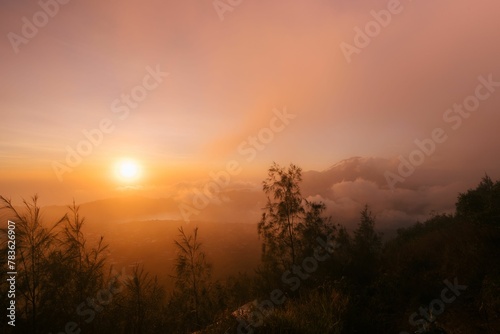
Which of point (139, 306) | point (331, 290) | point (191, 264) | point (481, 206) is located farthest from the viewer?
point (191, 264)

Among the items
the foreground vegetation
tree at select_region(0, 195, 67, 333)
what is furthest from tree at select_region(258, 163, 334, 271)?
tree at select_region(0, 195, 67, 333)

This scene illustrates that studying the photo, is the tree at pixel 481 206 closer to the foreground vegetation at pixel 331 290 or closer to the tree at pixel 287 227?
the foreground vegetation at pixel 331 290

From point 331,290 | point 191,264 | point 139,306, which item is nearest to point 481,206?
point 331,290

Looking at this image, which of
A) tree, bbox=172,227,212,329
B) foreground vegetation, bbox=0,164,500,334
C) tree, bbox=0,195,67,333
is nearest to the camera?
foreground vegetation, bbox=0,164,500,334

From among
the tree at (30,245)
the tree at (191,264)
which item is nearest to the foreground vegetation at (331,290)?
the tree at (30,245)

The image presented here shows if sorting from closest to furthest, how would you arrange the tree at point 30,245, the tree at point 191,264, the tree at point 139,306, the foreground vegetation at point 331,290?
the foreground vegetation at point 331,290
the tree at point 30,245
the tree at point 139,306
the tree at point 191,264

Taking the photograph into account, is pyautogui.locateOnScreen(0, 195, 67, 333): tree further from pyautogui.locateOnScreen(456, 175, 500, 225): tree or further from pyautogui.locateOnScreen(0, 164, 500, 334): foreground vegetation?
pyautogui.locateOnScreen(456, 175, 500, 225): tree

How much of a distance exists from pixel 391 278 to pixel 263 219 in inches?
633

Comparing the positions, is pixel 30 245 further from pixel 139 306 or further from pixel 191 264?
pixel 191 264

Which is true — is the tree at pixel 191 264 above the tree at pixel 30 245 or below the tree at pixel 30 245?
below

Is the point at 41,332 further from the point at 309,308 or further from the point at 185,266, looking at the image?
the point at 309,308

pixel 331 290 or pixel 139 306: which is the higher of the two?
pixel 331 290

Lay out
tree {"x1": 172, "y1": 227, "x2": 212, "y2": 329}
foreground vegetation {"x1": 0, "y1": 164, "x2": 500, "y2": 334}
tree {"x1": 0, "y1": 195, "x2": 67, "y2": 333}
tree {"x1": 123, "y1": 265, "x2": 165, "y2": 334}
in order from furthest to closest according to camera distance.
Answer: tree {"x1": 172, "y1": 227, "x2": 212, "y2": 329}, tree {"x1": 123, "y1": 265, "x2": 165, "y2": 334}, tree {"x1": 0, "y1": 195, "x2": 67, "y2": 333}, foreground vegetation {"x1": 0, "y1": 164, "x2": 500, "y2": 334}

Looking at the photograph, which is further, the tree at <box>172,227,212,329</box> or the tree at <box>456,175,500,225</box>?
the tree at <box>172,227,212,329</box>
